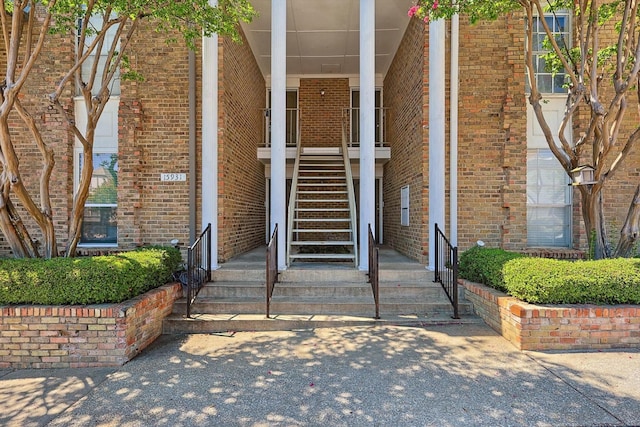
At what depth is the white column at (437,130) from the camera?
232 inches

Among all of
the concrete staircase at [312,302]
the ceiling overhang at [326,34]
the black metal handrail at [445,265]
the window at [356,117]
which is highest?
the ceiling overhang at [326,34]

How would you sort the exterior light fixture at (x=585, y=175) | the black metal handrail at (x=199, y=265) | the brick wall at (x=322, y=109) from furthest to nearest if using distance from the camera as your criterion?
the brick wall at (x=322, y=109) < the black metal handrail at (x=199, y=265) < the exterior light fixture at (x=585, y=175)

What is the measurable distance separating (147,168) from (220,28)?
2.81m

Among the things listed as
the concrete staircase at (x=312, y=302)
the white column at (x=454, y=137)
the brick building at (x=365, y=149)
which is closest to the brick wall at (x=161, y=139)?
the brick building at (x=365, y=149)

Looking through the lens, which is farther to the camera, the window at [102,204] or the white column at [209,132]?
the window at [102,204]

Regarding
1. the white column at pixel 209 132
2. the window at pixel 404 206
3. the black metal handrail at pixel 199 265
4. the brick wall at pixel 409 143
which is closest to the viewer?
the black metal handrail at pixel 199 265

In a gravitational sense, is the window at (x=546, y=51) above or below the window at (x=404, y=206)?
above

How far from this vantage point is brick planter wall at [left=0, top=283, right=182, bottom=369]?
3658mm

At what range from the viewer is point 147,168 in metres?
6.30

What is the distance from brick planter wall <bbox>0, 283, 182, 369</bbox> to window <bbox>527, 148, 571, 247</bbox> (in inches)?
257

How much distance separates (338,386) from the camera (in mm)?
3105

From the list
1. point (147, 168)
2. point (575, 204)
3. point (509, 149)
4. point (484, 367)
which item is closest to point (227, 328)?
point (484, 367)

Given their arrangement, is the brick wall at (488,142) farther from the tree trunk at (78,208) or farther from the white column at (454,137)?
the tree trunk at (78,208)

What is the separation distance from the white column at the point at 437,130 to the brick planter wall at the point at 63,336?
4564mm
